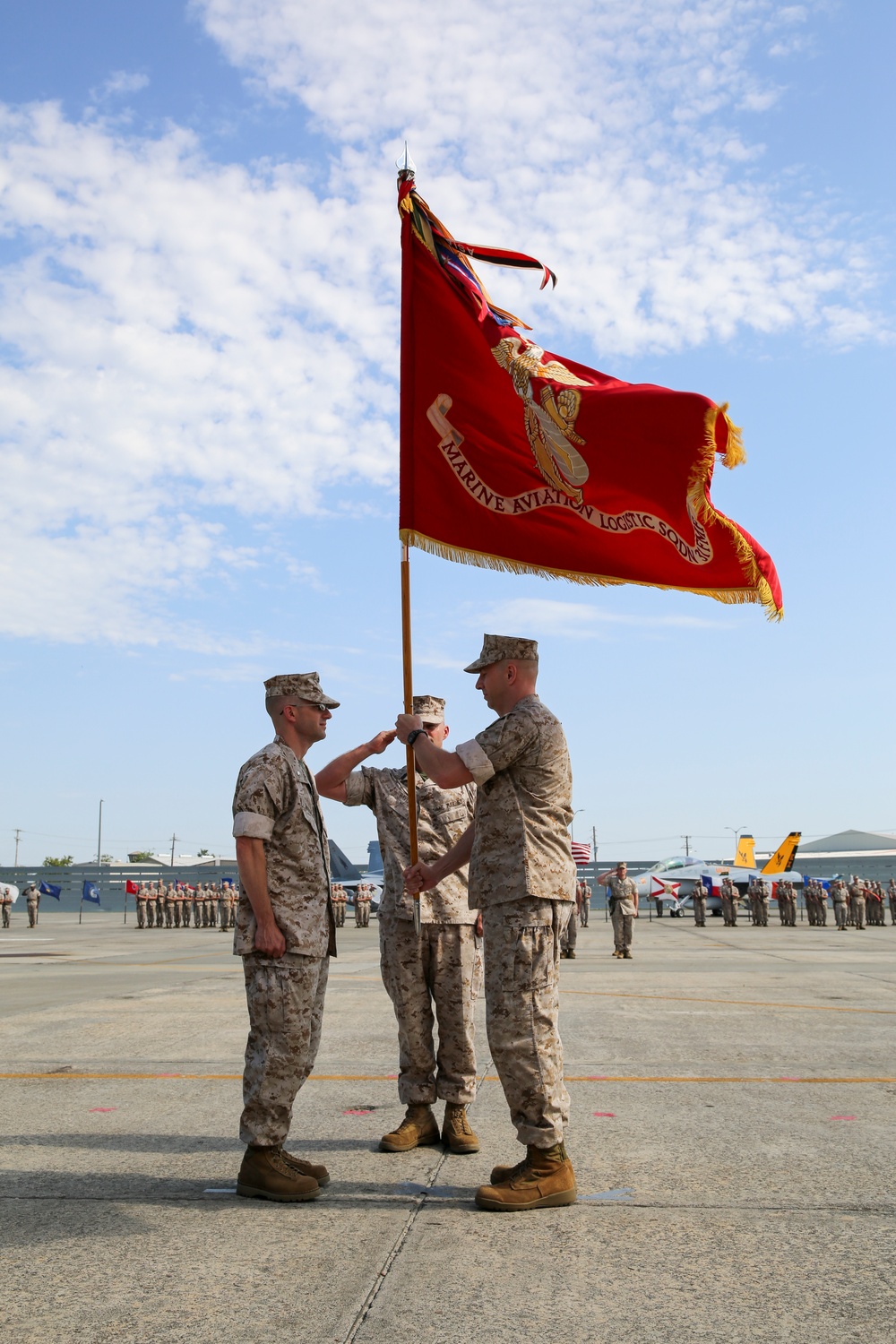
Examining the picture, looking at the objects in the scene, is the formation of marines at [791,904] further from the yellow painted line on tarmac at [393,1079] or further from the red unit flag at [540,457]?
the red unit flag at [540,457]

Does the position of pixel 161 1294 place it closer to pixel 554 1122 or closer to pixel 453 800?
pixel 554 1122

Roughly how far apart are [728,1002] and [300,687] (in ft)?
25.9

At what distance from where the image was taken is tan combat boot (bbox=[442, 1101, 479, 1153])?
466cm

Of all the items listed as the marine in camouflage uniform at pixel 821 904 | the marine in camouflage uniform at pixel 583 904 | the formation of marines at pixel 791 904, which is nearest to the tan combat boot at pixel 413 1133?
the marine in camouflage uniform at pixel 583 904

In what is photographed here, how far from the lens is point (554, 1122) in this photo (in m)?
3.91

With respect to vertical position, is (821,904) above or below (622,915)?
below

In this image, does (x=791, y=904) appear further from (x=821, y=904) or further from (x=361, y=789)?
(x=361, y=789)

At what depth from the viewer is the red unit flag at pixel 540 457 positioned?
5465mm

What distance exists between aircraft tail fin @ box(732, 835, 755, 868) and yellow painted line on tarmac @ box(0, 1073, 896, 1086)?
64.1 metres

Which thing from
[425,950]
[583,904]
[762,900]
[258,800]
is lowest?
[762,900]

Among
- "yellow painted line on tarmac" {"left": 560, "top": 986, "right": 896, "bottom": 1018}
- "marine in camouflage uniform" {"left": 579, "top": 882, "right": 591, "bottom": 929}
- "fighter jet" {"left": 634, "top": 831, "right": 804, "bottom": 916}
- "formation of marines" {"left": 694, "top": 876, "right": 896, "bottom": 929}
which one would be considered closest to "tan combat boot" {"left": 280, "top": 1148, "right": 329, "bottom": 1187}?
"yellow painted line on tarmac" {"left": 560, "top": 986, "right": 896, "bottom": 1018}

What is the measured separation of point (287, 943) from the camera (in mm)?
4121

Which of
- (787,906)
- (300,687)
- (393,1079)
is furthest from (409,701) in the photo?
(787,906)

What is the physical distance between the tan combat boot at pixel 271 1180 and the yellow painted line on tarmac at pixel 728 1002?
285 inches
